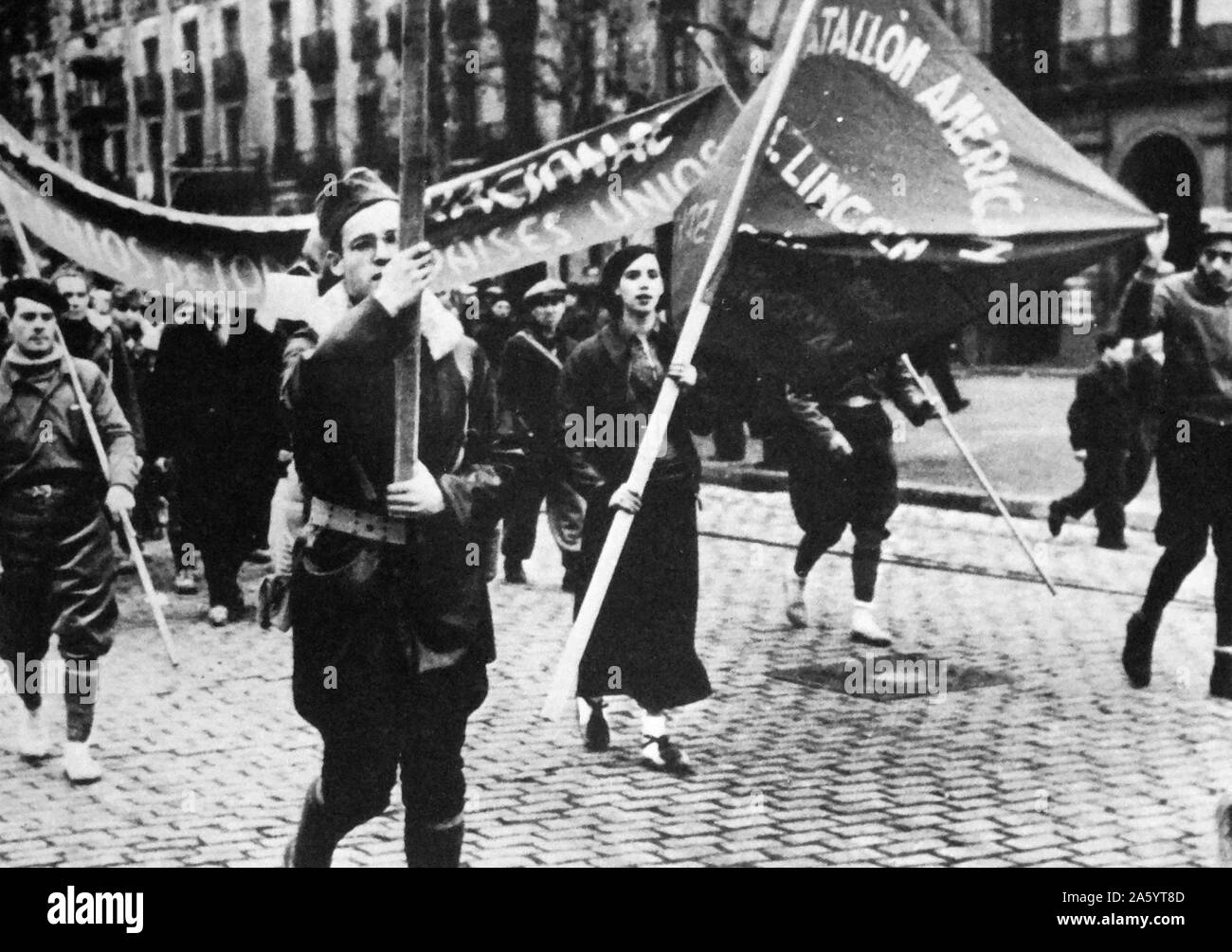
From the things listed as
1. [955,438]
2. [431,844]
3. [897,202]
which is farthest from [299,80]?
[431,844]

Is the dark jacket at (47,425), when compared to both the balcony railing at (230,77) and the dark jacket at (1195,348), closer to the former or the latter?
the balcony railing at (230,77)

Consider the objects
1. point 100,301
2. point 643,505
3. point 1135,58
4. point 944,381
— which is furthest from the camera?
point 1135,58

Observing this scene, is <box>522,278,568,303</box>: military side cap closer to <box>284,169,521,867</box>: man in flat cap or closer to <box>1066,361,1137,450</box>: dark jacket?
<box>1066,361,1137,450</box>: dark jacket

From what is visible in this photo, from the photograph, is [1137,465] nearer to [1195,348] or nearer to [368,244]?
[1195,348]

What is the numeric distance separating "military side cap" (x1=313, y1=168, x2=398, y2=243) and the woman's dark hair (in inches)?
82.9

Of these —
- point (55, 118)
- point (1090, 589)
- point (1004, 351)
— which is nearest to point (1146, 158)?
point (1004, 351)

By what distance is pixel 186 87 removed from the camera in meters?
8.78

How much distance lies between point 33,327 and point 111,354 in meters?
3.43

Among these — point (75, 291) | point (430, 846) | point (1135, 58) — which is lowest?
point (430, 846)

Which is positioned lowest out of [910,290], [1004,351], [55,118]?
[1004,351]

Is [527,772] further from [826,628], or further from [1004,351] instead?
[1004,351]

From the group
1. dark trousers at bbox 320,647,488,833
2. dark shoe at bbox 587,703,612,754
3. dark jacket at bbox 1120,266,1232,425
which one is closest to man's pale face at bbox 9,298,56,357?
dark shoe at bbox 587,703,612,754

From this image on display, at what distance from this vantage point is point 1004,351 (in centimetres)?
2630

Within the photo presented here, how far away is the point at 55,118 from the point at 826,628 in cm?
429
